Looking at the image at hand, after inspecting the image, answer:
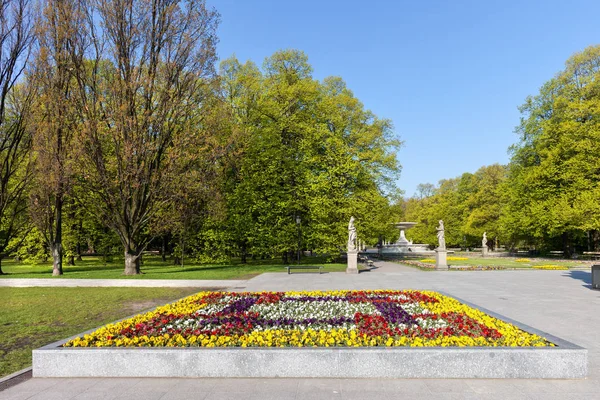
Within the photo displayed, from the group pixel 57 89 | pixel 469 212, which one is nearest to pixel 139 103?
pixel 57 89

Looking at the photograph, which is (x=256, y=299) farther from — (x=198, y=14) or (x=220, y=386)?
(x=198, y=14)

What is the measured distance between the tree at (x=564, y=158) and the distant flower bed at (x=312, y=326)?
29.6 meters

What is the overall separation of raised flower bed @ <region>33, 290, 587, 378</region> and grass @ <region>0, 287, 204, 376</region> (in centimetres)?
163

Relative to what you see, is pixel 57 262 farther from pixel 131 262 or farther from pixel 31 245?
pixel 31 245

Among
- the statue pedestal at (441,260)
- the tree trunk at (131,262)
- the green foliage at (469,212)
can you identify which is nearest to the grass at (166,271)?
the tree trunk at (131,262)

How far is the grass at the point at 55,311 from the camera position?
764cm

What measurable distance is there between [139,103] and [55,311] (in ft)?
47.9

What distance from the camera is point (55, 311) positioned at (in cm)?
1124

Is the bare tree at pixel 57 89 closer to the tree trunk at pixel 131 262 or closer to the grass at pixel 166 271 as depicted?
the grass at pixel 166 271

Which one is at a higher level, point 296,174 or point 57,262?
point 296,174

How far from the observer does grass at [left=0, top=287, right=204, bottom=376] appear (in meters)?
7.64

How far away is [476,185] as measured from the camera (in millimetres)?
63812

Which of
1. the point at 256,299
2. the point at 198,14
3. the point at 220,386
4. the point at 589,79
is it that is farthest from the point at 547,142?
the point at 220,386

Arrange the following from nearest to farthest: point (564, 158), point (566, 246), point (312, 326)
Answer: point (312, 326)
point (564, 158)
point (566, 246)
